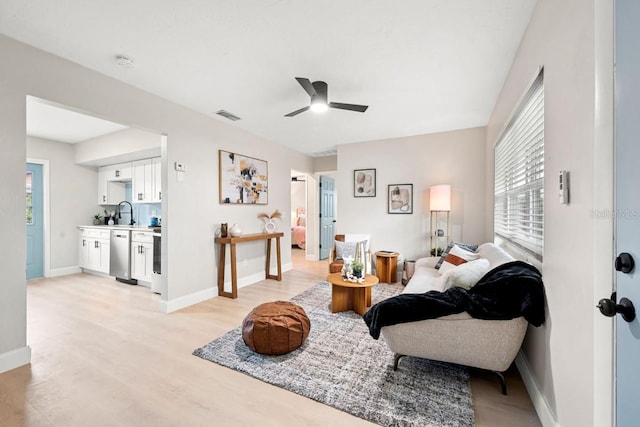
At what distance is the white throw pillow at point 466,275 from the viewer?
2051 mm

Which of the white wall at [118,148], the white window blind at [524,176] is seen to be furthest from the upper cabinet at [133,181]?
the white window blind at [524,176]

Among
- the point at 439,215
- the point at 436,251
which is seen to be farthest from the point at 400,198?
the point at 436,251

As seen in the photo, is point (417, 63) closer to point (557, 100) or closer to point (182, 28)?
point (557, 100)

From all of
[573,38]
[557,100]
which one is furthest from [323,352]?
[573,38]

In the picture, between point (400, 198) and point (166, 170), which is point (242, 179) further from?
point (400, 198)

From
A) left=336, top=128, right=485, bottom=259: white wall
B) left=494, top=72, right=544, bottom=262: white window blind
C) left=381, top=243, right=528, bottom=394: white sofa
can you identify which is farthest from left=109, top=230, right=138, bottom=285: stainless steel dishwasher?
left=494, top=72, right=544, bottom=262: white window blind

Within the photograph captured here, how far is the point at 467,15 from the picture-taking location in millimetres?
1765

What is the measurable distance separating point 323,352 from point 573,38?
254cm

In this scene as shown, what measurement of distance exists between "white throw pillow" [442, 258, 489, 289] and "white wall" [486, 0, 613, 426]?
0.47m

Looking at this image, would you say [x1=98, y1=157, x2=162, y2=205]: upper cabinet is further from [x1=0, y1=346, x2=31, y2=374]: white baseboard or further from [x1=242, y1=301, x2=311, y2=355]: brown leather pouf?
[x1=242, y1=301, x2=311, y2=355]: brown leather pouf

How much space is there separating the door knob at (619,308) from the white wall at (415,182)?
11.7 feet

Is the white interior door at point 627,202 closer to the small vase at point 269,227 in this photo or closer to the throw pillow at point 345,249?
the throw pillow at point 345,249

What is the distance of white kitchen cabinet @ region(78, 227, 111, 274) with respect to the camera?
466cm

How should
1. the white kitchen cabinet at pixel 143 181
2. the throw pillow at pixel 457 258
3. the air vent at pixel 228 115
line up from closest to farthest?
the throw pillow at pixel 457 258 < the air vent at pixel 228 115 < the white kitchen cabinet at pixel 143 181
